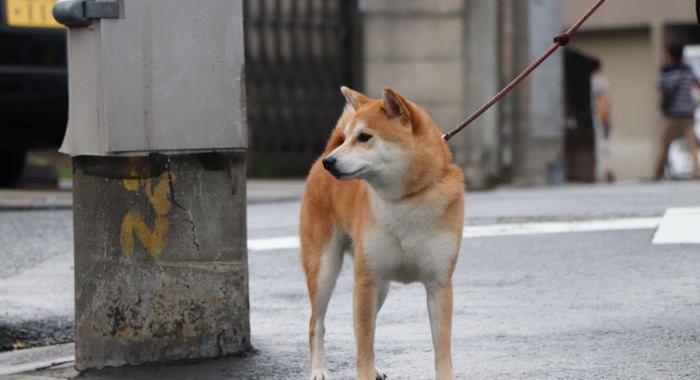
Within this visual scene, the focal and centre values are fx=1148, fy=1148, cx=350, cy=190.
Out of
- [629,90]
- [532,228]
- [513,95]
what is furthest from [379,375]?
[629,90]

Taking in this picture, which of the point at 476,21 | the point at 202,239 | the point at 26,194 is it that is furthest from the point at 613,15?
the point at 202,239

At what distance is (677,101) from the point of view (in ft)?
53.5

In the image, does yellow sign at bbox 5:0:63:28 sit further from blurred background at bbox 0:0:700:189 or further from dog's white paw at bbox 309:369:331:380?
dog's white paw at bbox 309:369:331:380

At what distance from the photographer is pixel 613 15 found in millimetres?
28828

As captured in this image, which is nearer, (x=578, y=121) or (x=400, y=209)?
(x=400, y=209)

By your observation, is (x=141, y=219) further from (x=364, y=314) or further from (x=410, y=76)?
(x=410, y=76)

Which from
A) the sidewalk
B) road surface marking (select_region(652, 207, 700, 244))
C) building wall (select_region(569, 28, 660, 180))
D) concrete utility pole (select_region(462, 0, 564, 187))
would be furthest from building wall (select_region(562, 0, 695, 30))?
road surface marking (select_region(652, 207, 700, 244))

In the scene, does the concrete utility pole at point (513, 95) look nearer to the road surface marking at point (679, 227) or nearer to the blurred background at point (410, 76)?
the blurred background at point (410, 76)

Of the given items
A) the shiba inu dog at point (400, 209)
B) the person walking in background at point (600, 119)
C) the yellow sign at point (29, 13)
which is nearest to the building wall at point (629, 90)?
the person walking in background at point (600, 119)

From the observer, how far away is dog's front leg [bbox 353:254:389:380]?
4.42 meters

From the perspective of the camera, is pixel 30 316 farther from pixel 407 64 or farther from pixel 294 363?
pixel 407 64

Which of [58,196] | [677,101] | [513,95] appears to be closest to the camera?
[58,196]

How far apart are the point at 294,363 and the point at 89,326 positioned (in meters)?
0.91

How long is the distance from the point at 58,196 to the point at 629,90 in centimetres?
Result: 2062
